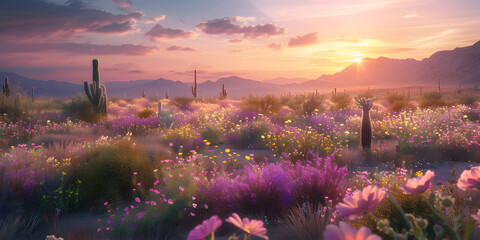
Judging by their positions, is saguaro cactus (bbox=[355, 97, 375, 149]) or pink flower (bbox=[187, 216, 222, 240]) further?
saguaro cactus (bbox=[355, 97, 375, 149])

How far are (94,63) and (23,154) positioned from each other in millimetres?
12929

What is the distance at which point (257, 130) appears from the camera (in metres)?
12.2

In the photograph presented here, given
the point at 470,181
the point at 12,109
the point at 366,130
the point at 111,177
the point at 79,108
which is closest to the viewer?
the point at 470,181

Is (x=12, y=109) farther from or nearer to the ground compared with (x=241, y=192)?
farther from the ground

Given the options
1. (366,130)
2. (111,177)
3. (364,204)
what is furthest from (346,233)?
(366,130)

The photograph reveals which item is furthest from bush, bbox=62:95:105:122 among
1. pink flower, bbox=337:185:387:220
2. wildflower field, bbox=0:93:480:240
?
pink flower, bbox=337:185:387:220

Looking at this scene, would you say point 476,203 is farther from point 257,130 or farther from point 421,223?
point 257,130

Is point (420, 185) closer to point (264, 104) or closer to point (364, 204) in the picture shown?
point (364, 204)

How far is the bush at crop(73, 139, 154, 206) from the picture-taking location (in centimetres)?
600

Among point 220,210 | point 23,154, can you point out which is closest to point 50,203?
point 23,154

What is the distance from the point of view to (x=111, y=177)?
20.4ft

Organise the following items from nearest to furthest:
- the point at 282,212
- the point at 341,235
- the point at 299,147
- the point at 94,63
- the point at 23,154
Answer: the point at 341,235, the point at 282,212, the point at 23,154, the point at 299,147, the point at 94,63

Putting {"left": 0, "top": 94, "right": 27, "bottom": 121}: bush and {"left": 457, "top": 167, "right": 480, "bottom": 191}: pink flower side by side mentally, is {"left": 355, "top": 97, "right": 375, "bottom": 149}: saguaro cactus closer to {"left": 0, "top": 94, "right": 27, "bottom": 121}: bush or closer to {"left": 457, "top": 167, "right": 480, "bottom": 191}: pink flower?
{"left": 457, "top": 167, "right": 480, "bottom": 191}: pink flower

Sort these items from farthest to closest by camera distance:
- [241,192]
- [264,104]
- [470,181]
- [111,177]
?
[264,104], [111,177], [241,192], [470,181]
